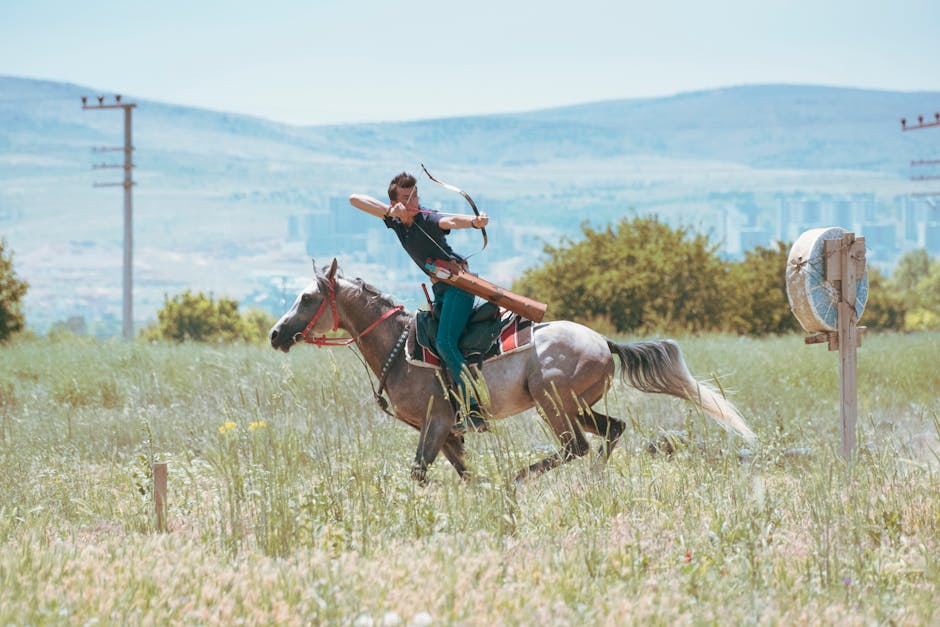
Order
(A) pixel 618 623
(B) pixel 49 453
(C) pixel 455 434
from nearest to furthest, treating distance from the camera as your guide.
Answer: (A) pixel 618 623
(C) pixel 455 434
(B) pixel 49 453

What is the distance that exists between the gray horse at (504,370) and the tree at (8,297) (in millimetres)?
20547

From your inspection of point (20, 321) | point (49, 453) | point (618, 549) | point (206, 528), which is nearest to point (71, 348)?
point (20, 321)

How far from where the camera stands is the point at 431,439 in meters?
8.60

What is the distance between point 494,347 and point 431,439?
85cm

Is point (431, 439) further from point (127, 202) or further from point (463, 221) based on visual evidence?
point (127, 202)

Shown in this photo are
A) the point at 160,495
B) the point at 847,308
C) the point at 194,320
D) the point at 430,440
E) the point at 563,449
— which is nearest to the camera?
the point at 160,495

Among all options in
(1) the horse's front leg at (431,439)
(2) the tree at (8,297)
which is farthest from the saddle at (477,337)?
(2) the tree at (8,297)

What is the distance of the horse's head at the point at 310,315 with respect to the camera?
8.88m

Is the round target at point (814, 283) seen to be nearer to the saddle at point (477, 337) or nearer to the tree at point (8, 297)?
the saddle at point (477, 337)

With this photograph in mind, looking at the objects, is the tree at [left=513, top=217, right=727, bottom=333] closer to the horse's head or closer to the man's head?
the horse's head

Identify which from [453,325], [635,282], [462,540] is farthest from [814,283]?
[635,282]

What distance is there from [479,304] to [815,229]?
3.05 meters

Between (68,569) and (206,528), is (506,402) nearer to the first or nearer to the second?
(206,528)

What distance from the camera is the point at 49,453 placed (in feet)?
32.8
